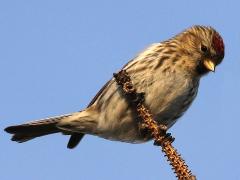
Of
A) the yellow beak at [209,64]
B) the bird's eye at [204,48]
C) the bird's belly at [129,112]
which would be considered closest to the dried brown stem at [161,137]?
the bird's belly at [129,112]

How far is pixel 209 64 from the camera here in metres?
4.49

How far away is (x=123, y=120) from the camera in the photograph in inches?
162

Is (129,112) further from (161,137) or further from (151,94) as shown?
(161,137)

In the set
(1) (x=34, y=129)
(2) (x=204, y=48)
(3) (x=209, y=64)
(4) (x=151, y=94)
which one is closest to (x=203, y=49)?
(2) (x=204, y=48)

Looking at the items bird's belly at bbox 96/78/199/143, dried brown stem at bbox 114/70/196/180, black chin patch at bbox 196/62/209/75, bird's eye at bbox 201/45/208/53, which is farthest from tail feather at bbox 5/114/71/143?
dried brown stem at bbox 114/70/196/180

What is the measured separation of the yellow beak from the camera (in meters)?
4.38

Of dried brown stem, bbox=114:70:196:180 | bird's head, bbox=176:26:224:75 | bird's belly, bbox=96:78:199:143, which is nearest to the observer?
dried brown stem, bbox=114:70:196:180

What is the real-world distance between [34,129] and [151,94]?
49.0 inches

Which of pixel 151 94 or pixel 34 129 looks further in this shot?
pixel 34 129

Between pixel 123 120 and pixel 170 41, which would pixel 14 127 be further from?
pixel 170 41

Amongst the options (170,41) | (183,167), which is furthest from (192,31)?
(183,167)

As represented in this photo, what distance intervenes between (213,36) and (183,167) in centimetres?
279

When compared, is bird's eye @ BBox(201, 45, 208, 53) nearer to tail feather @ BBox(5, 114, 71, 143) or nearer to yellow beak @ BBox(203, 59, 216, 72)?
yellow beak @ BBox(203, 59, 216, 72)

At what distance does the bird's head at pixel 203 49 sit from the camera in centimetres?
450
